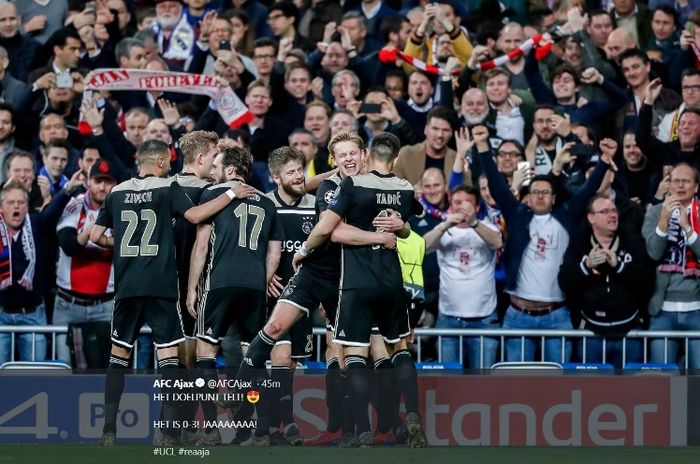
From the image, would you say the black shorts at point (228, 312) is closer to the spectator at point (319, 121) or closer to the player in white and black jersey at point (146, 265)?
the player in white and black jersey at point (146, 265)

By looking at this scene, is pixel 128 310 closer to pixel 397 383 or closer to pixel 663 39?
pixel 397 383

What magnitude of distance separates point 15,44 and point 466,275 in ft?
21.3

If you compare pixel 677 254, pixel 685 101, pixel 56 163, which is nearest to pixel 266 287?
pixel 677 254

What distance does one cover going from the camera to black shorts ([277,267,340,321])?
11.0m

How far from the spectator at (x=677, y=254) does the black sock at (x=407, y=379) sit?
3.51 metres

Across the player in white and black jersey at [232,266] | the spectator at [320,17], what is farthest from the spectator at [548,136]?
the player in white and black jersey at [232,266]

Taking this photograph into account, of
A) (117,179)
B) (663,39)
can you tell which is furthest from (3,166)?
(663,39)

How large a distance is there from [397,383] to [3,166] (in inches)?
235

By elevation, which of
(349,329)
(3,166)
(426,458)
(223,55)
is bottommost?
(426,458)

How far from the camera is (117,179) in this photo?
14.6 m

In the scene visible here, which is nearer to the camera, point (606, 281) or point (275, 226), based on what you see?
point (275, 226)

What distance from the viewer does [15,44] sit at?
16922 millimetres

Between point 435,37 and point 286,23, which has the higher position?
point 286,23

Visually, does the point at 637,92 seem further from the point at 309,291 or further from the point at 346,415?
Result: the point at 346,415
